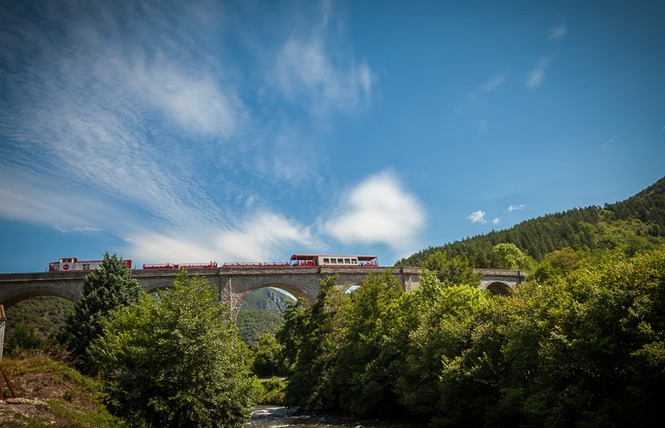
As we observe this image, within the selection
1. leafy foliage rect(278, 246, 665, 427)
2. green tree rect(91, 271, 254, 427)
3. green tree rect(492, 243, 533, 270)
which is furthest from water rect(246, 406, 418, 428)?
green tree rect(492, 243, 533, 270)

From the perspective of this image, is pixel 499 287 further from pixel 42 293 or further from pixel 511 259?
pixel 42 293

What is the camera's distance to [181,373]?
612 inches

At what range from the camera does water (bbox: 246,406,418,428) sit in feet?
74.4

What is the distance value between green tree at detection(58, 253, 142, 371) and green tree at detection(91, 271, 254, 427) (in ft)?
31.2

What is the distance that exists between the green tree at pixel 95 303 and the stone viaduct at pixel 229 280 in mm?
5989

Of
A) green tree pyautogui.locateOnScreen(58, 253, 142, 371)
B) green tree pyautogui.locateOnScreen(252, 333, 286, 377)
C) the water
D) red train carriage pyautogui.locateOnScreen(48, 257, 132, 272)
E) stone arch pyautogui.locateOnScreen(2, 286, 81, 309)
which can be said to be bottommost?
the water

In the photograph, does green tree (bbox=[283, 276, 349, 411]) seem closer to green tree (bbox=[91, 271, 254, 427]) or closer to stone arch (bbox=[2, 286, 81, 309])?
green tree (bbox=[91, 271, 254, 427])

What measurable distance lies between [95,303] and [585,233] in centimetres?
13590

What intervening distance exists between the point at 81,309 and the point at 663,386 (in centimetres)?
3068

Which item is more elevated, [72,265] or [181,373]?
[72,265]

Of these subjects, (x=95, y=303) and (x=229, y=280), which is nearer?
(x=95, y=303)

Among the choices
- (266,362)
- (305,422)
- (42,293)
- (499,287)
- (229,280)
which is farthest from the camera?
(499,287)

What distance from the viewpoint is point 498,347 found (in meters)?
18.3

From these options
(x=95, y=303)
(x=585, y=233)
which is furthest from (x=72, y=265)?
(x=585, y=233)
